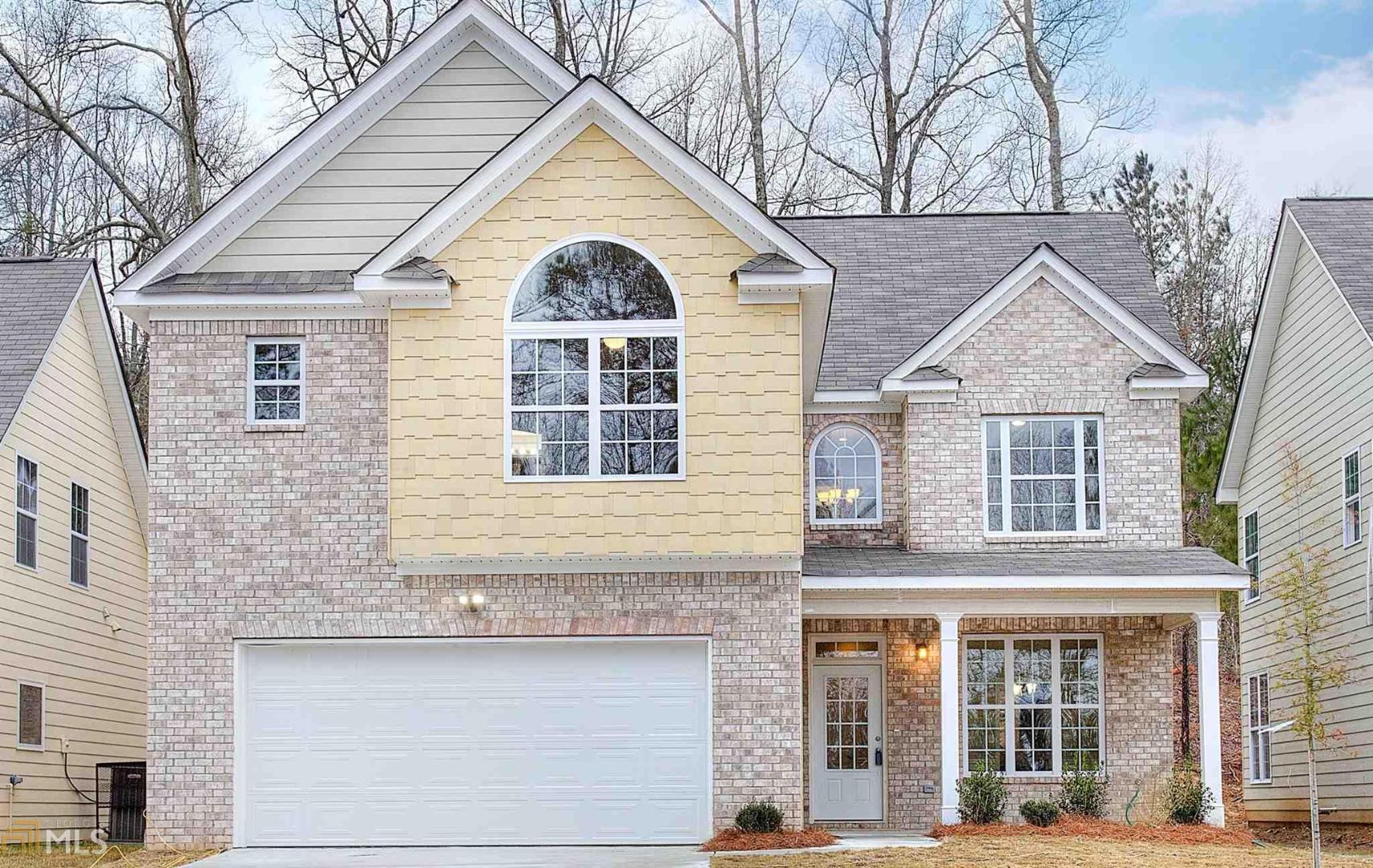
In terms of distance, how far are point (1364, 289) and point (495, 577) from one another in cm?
1107

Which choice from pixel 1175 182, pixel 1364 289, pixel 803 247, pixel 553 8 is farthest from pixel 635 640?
pixel 1175 182

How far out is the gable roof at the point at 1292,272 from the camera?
67.3 feet

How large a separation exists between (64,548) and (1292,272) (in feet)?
55.2

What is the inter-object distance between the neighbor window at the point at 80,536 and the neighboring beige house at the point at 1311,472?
15.8 meters

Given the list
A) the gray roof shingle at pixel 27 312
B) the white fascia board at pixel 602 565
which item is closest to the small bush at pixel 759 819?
the white fascia board at pixel 602 565

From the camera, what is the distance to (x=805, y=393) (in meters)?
21.3

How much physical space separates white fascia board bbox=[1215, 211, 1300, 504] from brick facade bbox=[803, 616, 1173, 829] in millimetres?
4940

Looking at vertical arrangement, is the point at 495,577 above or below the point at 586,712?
above

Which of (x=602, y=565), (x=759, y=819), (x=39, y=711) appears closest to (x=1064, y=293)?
(x=602, y=565)

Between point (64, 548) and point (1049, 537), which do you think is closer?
point (1049, 537)

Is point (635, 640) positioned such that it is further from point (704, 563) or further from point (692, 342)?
point (692, 342)

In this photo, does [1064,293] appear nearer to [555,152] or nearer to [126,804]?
[555,152]

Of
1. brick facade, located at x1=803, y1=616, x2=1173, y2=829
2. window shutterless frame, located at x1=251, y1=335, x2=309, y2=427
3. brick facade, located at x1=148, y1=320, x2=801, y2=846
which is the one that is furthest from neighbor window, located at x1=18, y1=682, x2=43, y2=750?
brick facade, located at x1=803, y1=616, x2=1173, y2=829

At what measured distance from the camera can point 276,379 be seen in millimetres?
18141
